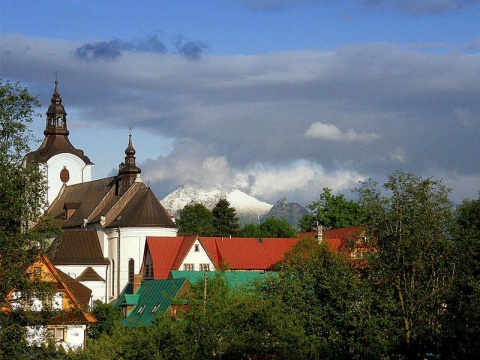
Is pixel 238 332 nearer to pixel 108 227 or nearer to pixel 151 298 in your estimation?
pixel 151 298

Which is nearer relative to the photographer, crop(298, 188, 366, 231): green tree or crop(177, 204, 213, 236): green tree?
crop(298, 188, 366, 231): green tree

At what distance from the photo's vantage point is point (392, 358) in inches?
1732

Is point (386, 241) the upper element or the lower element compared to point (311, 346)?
upper

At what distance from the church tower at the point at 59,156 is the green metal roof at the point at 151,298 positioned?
43948mm

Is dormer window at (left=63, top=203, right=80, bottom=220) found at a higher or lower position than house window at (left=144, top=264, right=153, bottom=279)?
higher

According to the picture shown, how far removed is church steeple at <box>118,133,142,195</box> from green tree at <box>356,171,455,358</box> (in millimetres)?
56234

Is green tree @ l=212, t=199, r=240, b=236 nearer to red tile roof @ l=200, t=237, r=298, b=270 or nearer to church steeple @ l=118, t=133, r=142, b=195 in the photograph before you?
church steeple @ l=118, t=133, r=142, b=195

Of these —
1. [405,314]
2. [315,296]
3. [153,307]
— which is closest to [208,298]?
[315,296]

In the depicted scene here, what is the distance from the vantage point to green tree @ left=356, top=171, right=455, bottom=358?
4600cm

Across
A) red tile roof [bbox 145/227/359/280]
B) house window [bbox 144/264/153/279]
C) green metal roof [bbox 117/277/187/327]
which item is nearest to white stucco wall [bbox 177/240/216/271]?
red tile roof [bbox 145/227/359/280]

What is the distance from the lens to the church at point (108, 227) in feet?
309

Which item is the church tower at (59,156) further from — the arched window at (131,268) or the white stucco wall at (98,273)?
the arched window at (131,268)

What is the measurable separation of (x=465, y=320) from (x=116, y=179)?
67.4 m

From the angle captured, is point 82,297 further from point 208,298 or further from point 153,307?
point 208,298
